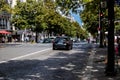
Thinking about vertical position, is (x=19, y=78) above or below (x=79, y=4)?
below

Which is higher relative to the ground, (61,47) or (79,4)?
(79,4)

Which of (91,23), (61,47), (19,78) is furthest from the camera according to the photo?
(91,23)

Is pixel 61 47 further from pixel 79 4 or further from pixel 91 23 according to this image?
pixel 91 23

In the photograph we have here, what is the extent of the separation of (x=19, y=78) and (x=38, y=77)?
76 cm

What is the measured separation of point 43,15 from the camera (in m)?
92.1

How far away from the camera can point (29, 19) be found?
3558 inches

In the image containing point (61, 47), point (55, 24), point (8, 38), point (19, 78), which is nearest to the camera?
point (19, 78)

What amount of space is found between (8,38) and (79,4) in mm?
73978

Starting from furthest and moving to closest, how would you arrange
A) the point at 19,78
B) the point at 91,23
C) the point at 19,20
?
the point at 19,20
the point at 91,23
the point at 19,78

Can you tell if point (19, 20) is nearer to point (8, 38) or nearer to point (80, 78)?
point (8, 38)

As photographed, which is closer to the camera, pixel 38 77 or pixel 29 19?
pixel 38 77

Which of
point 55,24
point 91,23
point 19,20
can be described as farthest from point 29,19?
point 91,23

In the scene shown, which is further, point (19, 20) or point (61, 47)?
point (19, 20)

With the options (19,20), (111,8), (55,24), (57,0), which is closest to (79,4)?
(57,0)
